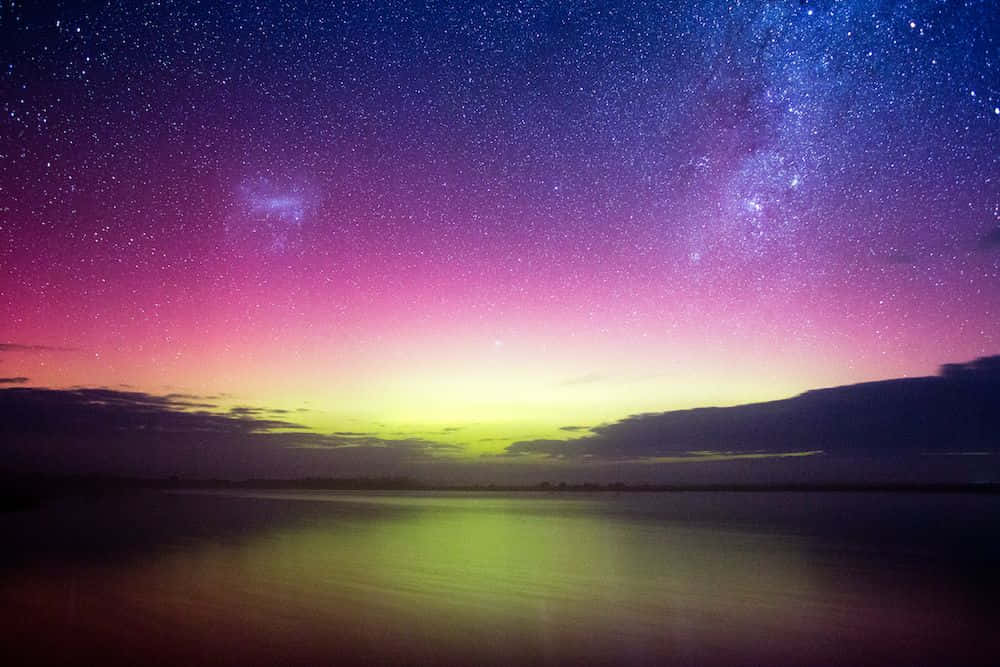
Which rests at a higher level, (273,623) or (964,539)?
(273,623)

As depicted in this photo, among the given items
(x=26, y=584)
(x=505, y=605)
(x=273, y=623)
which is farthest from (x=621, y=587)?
(x=26, y=584)

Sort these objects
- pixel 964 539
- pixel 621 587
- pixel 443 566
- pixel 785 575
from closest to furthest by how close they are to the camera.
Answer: pixel 621 587 → pixel 785 575 → pixel 443 566 → pixel 964 539

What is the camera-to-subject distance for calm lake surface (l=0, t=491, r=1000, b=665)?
422 inches

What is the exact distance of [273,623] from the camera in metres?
12.3

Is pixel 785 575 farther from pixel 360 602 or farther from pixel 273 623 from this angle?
pixel 273 623

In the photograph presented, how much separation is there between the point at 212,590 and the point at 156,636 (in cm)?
464

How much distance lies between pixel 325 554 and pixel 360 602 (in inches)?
366

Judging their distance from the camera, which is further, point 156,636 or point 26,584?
point 26,584

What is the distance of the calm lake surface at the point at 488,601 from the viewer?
10.7 metres

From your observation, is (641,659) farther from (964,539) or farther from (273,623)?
(964,539)

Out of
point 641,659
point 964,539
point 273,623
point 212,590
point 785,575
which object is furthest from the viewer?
point 964,539

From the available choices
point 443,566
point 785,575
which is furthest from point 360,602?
point 785,575

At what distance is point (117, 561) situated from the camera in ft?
67.2

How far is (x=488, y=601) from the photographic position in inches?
599
